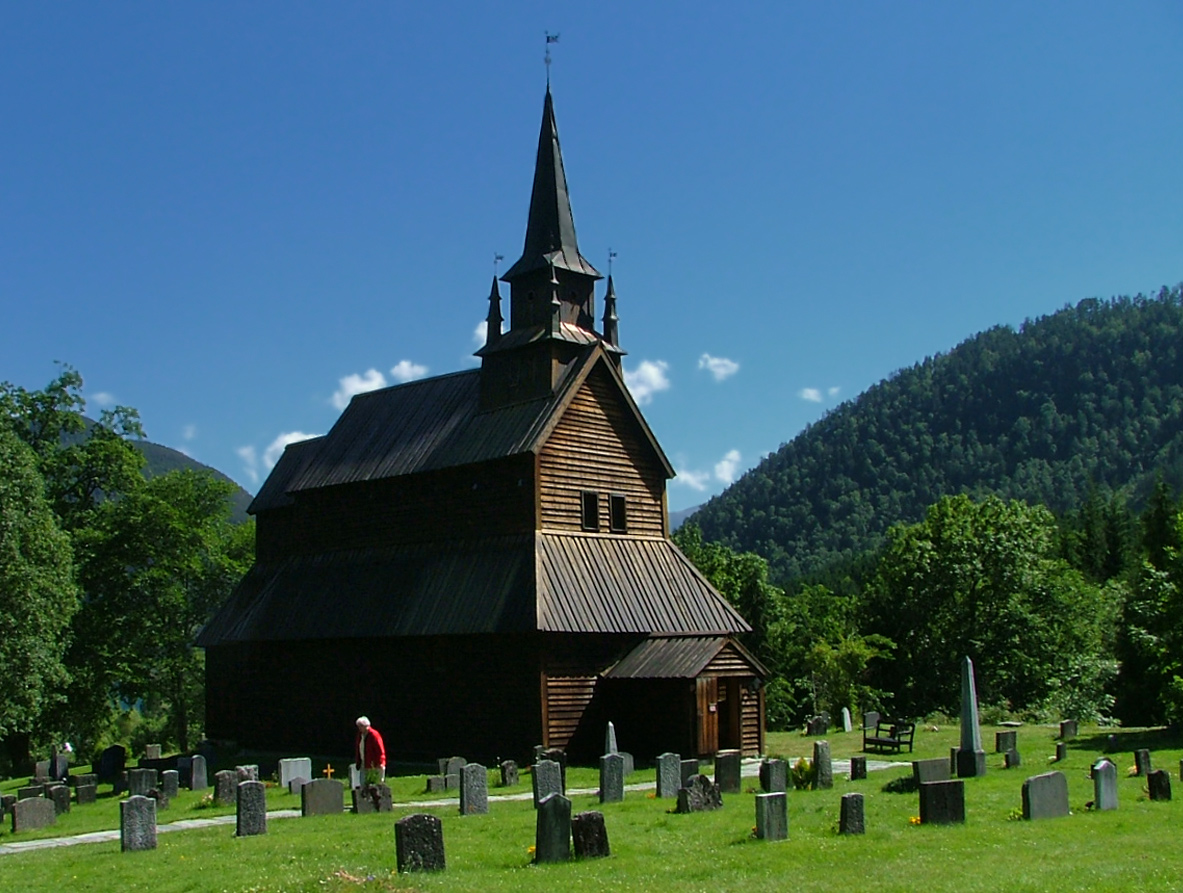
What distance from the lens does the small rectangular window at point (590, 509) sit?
34438 mm

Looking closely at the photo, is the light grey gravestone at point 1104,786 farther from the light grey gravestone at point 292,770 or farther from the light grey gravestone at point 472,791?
the light grey gravestone at point 292,770

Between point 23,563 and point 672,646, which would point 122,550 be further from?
point 672,646

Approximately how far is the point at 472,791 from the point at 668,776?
3645 millimetres

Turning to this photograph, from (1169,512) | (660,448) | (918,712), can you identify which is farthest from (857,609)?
(660,448)

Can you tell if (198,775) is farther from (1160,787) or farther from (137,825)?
(1160,787)

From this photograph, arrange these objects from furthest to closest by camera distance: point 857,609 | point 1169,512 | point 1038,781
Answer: point 1169,512, point 857,609, point 1038,781

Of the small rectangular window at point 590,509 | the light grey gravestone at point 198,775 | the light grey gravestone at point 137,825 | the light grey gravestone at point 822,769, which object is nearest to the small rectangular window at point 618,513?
the small rectangular window at point 590,509

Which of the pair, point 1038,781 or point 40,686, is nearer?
point 1038,781

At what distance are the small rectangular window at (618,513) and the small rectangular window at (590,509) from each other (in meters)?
0.49

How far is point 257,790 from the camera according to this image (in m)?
19.1

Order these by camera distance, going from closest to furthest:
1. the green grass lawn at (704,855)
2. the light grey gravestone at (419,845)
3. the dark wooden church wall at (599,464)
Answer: the green grass lawn at (704,855), the light grey gravestone at (419,845), the dark wooden church wall at (599,464)

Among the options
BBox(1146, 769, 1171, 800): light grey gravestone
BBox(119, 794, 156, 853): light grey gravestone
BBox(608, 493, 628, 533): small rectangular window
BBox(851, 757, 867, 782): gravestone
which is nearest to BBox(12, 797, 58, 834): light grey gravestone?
Result: BBox(119, 794, 156, 853): light grey gravestone

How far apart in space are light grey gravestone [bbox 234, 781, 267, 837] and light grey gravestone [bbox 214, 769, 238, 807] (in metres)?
5.98

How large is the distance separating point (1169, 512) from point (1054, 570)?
2505 cm
